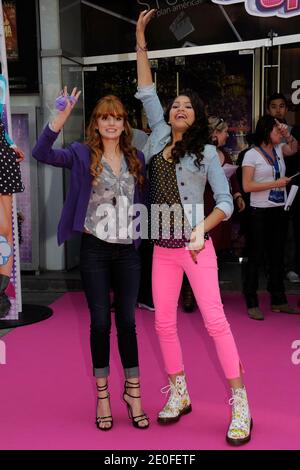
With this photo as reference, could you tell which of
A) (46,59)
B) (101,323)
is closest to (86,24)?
(46,59)

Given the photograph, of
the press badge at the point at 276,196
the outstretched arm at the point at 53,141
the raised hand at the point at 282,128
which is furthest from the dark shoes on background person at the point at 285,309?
the outstretched arm at the point at 53,141

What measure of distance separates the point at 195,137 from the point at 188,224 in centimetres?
43

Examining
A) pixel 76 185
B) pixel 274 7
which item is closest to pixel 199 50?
pixel 274 7

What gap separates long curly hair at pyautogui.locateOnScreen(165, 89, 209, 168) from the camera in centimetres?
283

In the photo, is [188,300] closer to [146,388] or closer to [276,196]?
[276,196]

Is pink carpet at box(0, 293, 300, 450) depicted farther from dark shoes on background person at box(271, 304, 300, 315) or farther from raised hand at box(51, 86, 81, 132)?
raised hand at box(51, 86, 81, 132)

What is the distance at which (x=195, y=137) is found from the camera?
111 inches

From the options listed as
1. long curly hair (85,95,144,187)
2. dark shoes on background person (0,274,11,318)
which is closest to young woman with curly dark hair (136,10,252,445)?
long curly hair (85,95,144,187)

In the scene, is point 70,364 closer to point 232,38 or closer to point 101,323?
point 101,323

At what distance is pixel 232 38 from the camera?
6.93m

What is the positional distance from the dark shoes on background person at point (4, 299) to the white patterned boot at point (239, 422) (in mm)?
2184

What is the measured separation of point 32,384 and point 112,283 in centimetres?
109

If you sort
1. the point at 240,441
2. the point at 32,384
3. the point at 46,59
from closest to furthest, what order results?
the point at 240,441 < the point at 32,384 < the point at 46,59

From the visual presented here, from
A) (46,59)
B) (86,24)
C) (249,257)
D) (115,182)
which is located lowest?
(249,257)
